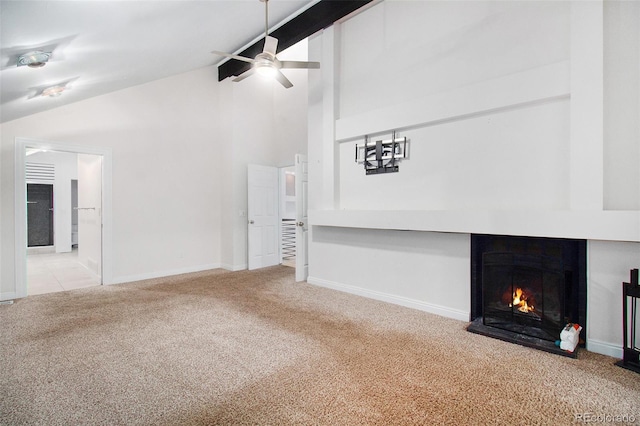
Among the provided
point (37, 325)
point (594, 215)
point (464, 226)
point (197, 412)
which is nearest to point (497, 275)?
point (464, 226)

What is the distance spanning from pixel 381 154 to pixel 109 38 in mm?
2897

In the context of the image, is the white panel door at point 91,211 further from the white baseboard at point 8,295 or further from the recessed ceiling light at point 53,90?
the recessed ceiling light at point 53,90

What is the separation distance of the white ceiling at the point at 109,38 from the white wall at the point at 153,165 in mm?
561

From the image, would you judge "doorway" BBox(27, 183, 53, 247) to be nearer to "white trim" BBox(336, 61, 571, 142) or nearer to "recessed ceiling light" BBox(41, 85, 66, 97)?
"recessed ceiling light" BBox(41, 85, 66, 97)

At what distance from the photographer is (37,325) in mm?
3146

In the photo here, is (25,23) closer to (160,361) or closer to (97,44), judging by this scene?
(97,44)

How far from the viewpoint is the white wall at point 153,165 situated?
4.25 meters

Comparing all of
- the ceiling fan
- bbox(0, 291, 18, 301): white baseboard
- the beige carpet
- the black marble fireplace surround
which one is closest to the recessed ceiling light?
the ceiling fan

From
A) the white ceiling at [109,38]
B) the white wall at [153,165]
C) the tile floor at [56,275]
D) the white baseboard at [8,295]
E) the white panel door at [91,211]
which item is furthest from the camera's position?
the white panel door at [91,211]

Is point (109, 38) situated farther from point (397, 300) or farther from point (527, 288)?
point (527, 288)

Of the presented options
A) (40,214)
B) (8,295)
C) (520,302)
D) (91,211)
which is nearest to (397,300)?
(520,302)

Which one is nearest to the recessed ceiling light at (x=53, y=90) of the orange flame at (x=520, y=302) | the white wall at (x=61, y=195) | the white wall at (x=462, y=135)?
the white wall at (x=462, y=135)

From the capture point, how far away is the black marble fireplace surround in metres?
2.64

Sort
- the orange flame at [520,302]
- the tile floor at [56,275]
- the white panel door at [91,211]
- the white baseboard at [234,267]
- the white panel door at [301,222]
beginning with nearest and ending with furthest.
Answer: the orange flame at [520,302] → the tile floor at [56,275] → the white panel door at [91,211] → the white panel door at [301,222] → the white baseboard at [234,267]
